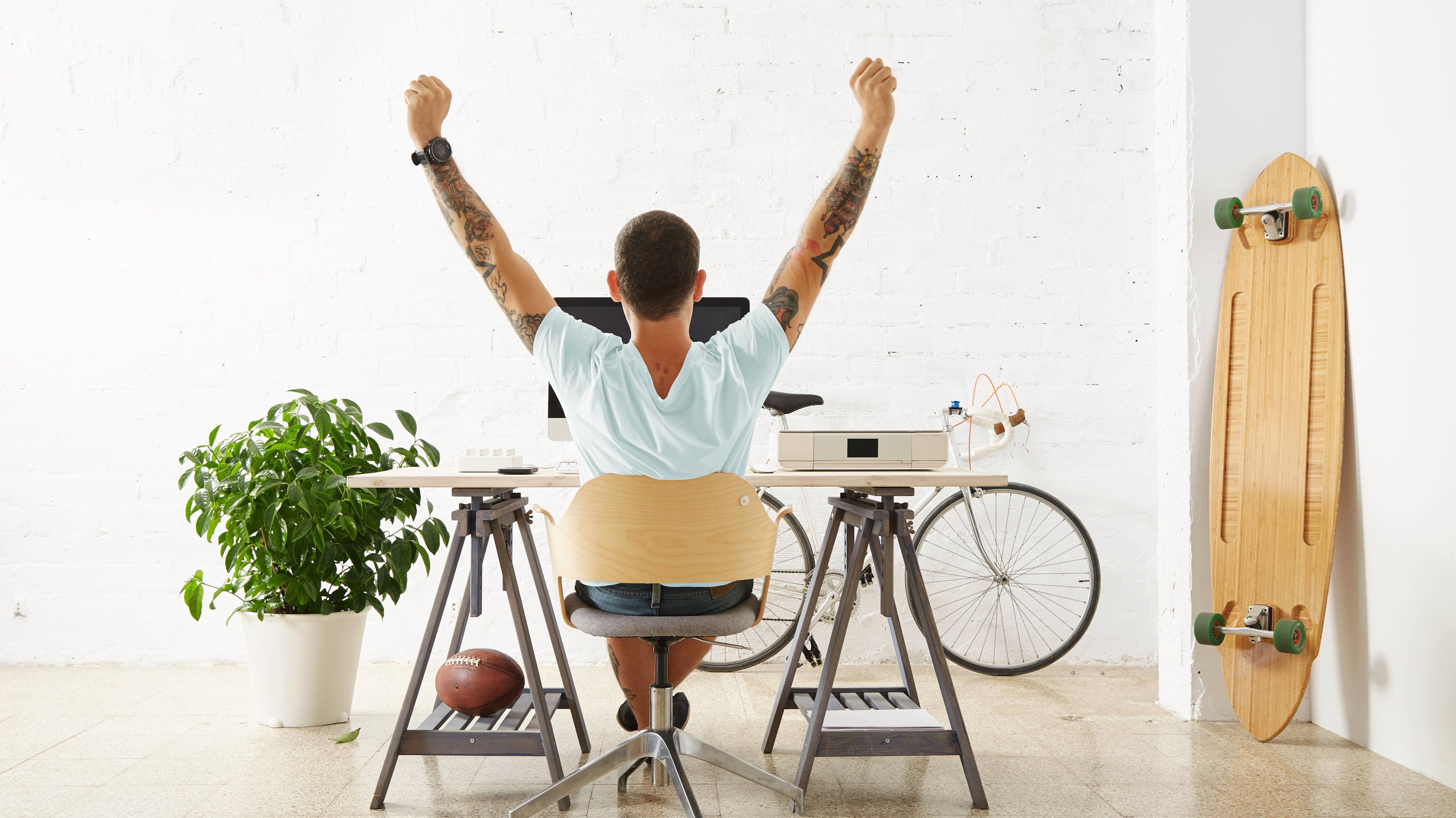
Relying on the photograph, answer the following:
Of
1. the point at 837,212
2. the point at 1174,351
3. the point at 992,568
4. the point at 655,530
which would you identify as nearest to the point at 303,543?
the point at 655,530

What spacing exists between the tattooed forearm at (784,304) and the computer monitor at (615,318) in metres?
0.68

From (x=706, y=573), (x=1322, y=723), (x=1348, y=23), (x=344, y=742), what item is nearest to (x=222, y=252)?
(x=344, y=742)

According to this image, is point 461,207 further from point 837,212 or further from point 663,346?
point 837,212

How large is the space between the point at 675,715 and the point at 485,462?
80cm

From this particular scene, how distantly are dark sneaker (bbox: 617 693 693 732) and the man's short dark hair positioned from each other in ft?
3.54

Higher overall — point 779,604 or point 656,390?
point 656,390

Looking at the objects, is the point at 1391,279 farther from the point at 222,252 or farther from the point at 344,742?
the point at 222,252

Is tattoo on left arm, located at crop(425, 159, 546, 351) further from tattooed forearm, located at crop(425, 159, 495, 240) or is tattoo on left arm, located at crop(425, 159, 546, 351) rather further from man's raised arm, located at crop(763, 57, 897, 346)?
man's raised arm, located at crop(763, 57, 897, 346)

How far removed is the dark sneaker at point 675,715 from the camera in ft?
7.54

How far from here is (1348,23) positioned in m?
2.30

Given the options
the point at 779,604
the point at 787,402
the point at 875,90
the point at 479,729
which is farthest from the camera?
the point at 779,604

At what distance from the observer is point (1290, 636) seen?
2.16m

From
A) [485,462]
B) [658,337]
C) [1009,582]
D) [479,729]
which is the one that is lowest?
[479,729]

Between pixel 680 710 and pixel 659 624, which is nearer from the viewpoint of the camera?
pixel 659 624
